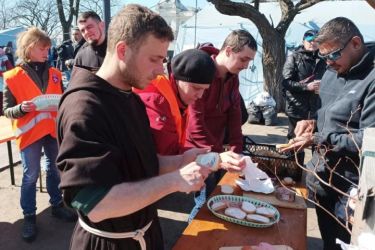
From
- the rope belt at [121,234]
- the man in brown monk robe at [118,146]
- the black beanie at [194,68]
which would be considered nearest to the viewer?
the man in brown monk robe at [118,146]

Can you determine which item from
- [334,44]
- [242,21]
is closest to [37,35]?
[334,44]

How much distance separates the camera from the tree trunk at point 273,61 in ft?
26.7

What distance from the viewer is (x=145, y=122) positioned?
1.36 m

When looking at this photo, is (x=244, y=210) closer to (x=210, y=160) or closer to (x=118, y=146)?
(x=210, y=160)

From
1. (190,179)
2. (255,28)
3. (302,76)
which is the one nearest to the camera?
(190,179)

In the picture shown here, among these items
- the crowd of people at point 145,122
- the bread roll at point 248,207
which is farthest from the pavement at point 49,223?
the bread roll at point 248,207

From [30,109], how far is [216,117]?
1.49 metres

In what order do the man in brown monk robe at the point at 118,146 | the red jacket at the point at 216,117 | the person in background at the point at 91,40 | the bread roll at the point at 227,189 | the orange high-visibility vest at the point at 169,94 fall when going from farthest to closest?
the person in background at the point at 91,40 < the red jacket at the point at 216,117 < the bread roll at the point at 227,189 < the orange high-visibility vest at the point at 169,94 < the man in brown monk robe at the point at 118,146

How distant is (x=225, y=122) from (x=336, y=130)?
3.20 ft

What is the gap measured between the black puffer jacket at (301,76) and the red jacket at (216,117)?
6.52ft

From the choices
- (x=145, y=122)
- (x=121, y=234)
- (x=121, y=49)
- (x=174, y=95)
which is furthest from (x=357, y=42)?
(x=121, y=234)

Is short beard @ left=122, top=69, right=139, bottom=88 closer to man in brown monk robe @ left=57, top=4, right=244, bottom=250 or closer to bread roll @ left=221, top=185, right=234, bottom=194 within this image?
man in brown monk robe @ left=57, top=4, right=244, bottom=250

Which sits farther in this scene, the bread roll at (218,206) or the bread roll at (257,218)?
the bread roll at (218,206)

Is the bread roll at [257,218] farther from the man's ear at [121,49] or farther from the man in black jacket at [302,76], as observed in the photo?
the man in black jacket at [302,76]
